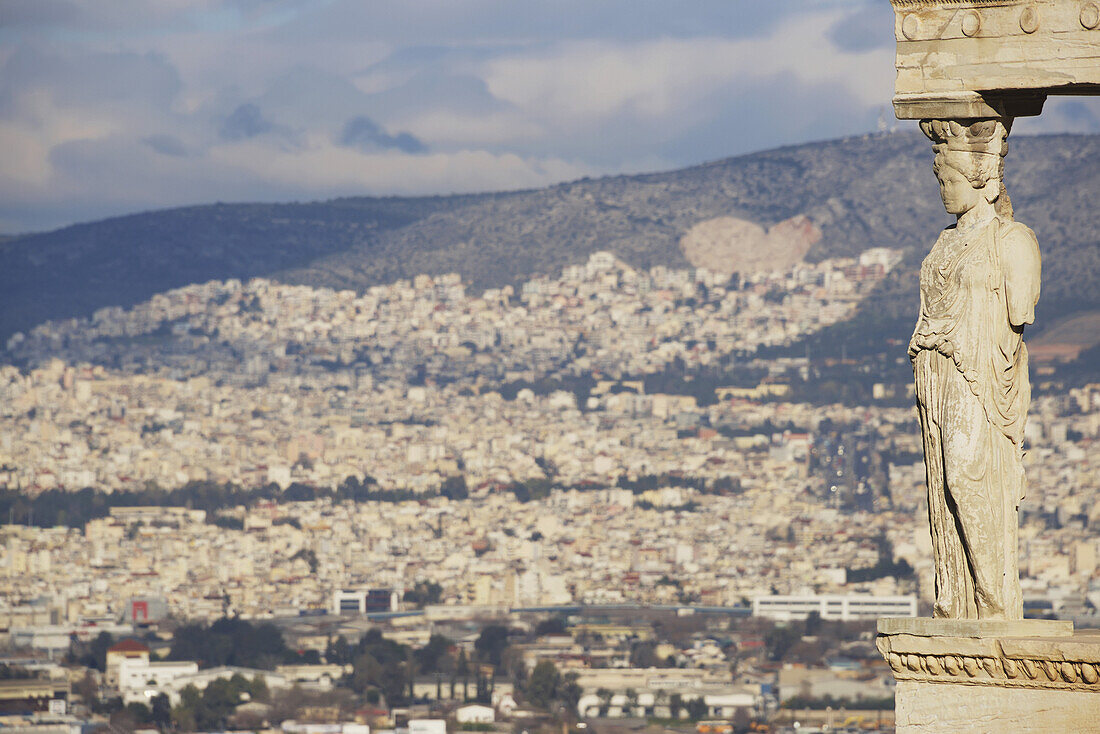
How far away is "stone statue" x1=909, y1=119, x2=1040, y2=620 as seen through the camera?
2.79 metres

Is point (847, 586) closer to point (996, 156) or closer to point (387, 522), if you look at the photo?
point (387, 522)

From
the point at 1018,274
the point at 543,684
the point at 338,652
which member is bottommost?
the point at 543,684

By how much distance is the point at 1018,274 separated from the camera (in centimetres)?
278

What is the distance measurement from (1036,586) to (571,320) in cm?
3681

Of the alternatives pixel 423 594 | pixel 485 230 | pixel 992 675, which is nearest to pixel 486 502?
pixel 423 594

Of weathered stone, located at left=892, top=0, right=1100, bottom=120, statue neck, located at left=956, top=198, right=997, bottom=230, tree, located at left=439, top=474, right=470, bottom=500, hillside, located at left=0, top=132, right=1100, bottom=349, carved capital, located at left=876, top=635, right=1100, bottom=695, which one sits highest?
hillside, located at left=0, top=132, right=1100, bottom=349

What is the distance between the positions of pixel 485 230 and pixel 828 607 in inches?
1504

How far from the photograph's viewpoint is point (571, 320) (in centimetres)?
8106

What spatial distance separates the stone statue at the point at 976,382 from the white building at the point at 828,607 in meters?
43.5

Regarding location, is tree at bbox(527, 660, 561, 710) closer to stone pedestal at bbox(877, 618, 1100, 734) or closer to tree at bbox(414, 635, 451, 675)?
tree at bbox(414, 635, 451, 675)

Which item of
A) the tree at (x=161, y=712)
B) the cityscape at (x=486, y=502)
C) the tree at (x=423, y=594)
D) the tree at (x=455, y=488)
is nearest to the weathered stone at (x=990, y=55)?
the cityscape at (x=486, y=502)

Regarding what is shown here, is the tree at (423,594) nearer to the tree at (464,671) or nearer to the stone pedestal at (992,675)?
the tree at (464,671)

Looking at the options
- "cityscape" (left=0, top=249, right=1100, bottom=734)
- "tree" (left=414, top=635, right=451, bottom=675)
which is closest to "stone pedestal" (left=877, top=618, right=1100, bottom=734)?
"cityscape" (left=0, top=249, right=1100, bottom=734)

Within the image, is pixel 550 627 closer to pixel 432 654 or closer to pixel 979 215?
pixel 432 654
